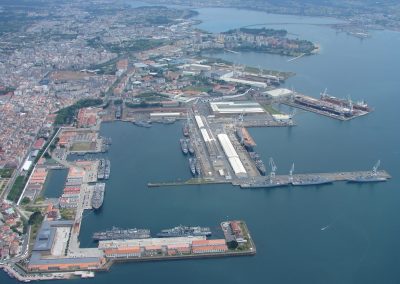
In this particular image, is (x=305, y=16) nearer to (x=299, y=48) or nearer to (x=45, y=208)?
(x=299, y=48)

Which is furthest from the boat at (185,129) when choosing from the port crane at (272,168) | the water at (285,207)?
the port crane at (272,168)

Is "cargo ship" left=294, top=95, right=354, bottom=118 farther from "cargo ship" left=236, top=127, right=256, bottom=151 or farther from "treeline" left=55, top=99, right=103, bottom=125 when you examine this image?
"treeline" left=55, top=99, right=103, bottom=125

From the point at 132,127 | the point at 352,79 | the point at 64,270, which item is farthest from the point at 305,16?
the point at 64,270

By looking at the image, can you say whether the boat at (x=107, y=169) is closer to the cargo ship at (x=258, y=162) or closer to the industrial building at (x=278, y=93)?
the cargo ship at (x=258, y=162)

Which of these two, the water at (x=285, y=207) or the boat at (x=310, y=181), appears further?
the boat at (x=310, y=181)

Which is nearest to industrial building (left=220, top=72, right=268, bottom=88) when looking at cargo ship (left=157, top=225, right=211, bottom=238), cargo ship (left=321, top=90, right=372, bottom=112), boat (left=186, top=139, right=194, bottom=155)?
cargo ship (left=321, top=90, right=372, bottom=112)

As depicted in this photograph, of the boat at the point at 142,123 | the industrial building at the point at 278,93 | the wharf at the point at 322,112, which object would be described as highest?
the industrial building at the point at 278,93

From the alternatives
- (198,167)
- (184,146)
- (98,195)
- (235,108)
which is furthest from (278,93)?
(98,195)
